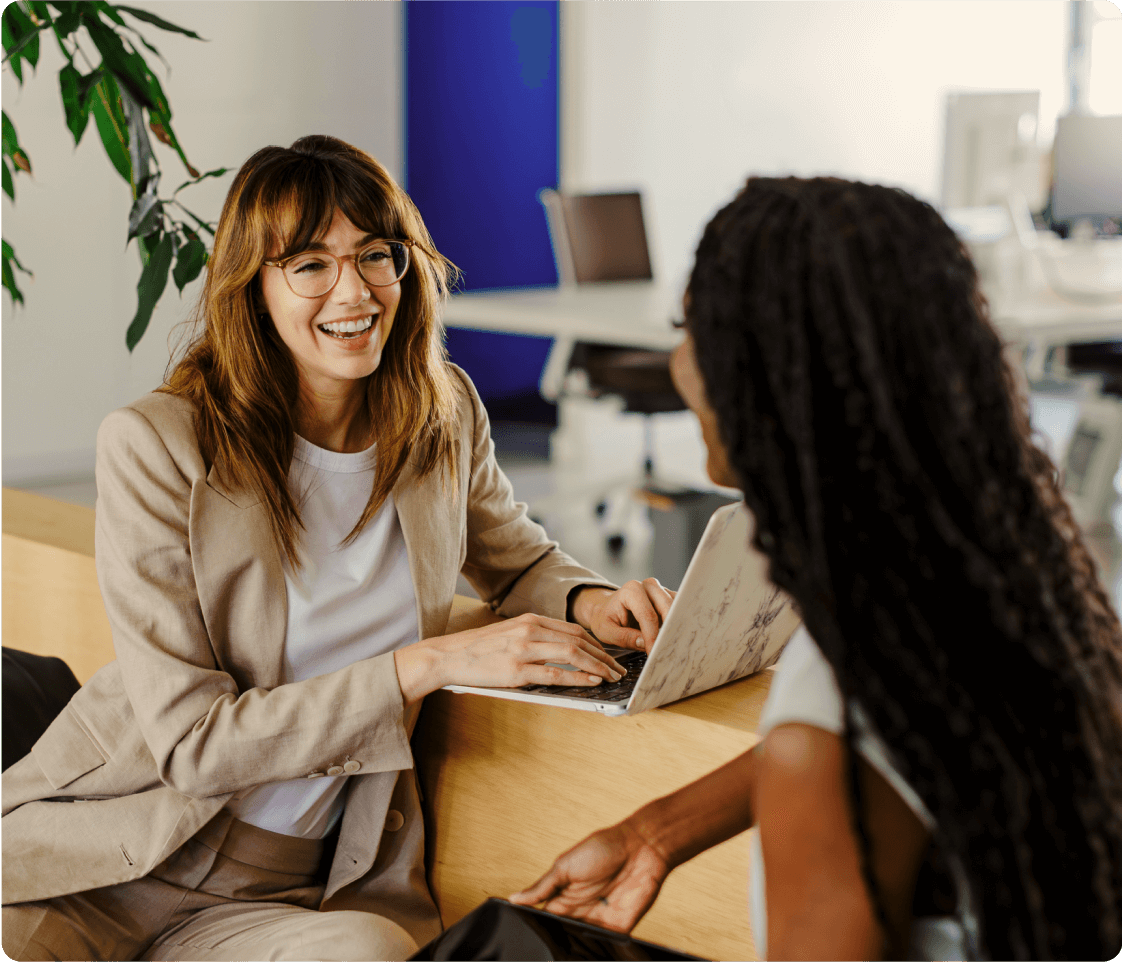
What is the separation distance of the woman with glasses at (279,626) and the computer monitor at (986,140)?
141 inches

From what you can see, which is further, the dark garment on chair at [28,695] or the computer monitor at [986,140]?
the computer monitor at [986,140]

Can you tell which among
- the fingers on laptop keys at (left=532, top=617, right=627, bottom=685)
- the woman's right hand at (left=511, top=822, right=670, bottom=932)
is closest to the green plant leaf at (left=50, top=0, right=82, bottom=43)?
the fingers on laptop keys at (left=532, top=617, right=627, bottom=685)

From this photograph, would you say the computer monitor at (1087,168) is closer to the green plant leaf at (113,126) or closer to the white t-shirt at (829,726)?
the green plant leaf at (113,126)

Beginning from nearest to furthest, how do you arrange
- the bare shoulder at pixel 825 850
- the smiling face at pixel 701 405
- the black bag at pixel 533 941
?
the bare shoulder at pixel 825 850, the smiling face at pixel 701 405, the black bag at pixel 533 941

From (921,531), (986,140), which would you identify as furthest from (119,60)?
(986,140)

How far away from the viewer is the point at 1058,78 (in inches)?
309

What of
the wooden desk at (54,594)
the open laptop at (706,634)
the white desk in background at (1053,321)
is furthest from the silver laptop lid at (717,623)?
the white desk in background at (1053,321)

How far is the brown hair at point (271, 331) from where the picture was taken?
4.30 feet

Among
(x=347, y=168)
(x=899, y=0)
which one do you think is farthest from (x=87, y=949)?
(x=899, y=0)

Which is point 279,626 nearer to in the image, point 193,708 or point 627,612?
point 193,708

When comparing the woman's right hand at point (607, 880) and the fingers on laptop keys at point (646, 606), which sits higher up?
the fingers on laptop keys at point (646, 606)

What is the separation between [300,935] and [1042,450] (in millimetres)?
891

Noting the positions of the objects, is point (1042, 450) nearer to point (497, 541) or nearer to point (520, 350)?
point (497, 541)

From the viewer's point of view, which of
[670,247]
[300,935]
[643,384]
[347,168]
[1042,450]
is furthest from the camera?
[670,247]
